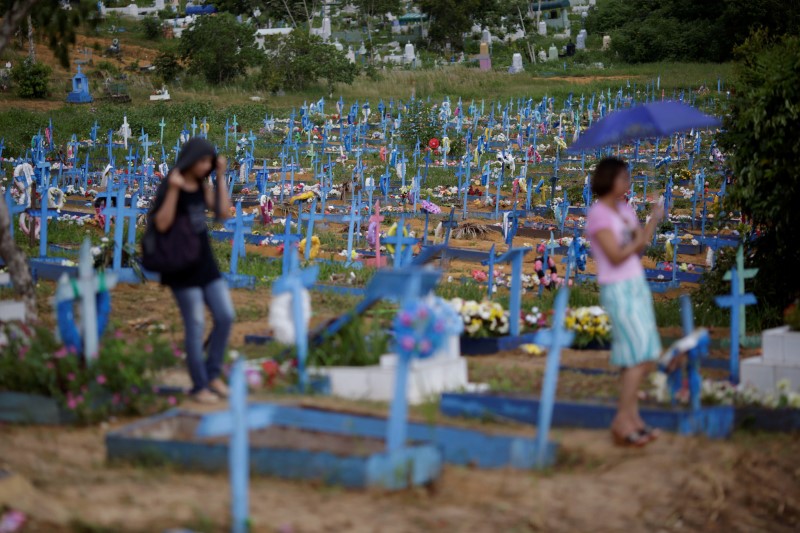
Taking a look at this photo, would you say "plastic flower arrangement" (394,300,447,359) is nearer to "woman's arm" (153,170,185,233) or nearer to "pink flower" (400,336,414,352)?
"pink flower" (400,336,414,352)

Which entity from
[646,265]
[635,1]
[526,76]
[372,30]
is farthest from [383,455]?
[372,30]

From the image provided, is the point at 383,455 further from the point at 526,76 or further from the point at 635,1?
the point at 635,1

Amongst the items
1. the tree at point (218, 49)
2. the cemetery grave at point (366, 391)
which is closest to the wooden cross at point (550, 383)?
the cemetery grave at point (366, 391)

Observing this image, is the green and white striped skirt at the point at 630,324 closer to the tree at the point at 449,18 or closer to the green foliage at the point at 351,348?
the green foliage at the point at 351,348

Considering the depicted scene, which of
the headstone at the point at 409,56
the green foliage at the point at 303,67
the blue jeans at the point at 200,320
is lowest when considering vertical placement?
the blue jeans at the point at 200,320

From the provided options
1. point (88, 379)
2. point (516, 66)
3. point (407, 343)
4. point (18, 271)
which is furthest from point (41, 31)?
point (516, 66)

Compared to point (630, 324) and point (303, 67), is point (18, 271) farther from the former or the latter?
point (303, 67)

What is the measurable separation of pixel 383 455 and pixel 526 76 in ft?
149

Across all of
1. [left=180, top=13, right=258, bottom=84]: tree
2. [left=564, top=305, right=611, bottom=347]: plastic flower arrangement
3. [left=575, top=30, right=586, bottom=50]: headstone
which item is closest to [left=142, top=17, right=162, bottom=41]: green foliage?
[left=180, top=13, right=258, bottom=84]: tree

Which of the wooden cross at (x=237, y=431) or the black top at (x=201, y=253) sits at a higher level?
the black top at (x=201, y=253)

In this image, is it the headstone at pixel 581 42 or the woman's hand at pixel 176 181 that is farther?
the headstone at pixel 581 42

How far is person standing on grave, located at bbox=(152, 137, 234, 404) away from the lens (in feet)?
23.3

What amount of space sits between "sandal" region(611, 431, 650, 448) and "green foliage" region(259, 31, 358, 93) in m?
38.6

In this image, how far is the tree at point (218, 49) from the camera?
45.8 metres
